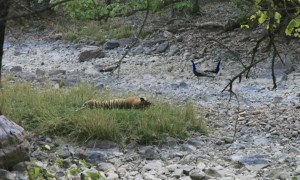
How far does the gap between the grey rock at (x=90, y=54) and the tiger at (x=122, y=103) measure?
470cm

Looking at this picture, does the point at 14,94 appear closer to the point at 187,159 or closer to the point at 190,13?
the point at 187,159

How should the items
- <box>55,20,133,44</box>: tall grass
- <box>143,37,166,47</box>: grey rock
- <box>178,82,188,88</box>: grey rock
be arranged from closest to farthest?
<box>178,82,188,88</box>: grey rock → <box>143,37,166,47</box>: grey rock → <box>55,20,133,44</box>: tall grass

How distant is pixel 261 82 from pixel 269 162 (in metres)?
3.61

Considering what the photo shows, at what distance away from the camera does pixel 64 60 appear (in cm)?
1145

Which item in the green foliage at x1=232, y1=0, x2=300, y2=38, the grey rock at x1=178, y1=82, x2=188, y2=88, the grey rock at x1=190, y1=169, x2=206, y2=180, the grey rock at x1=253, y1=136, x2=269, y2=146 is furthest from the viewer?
the grey rock at x1=178, y1=82, x2=188, y2=88

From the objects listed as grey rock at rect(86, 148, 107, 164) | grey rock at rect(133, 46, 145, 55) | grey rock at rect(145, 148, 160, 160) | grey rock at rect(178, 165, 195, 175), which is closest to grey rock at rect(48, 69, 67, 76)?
grey rock at rect(133, 46, 145, 55)

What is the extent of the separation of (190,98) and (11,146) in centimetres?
381

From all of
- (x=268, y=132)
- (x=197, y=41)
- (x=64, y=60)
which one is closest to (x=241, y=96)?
(x=268, y=132)

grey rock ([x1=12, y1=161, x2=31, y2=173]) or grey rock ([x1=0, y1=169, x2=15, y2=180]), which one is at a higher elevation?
grey rock ([x1=0, y1=169, x2=15, y2=180])

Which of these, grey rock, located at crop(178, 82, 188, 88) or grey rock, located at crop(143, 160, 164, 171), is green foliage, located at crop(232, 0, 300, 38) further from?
grey rock, located at crop(178, 82, 188, 88)

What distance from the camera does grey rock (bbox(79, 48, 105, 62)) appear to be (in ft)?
36.7

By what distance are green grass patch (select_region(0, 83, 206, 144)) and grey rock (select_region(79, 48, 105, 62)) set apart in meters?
4.53

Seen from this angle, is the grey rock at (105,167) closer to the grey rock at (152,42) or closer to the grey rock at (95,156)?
the grey rock at (95,156)

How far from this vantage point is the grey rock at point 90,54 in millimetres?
11188
